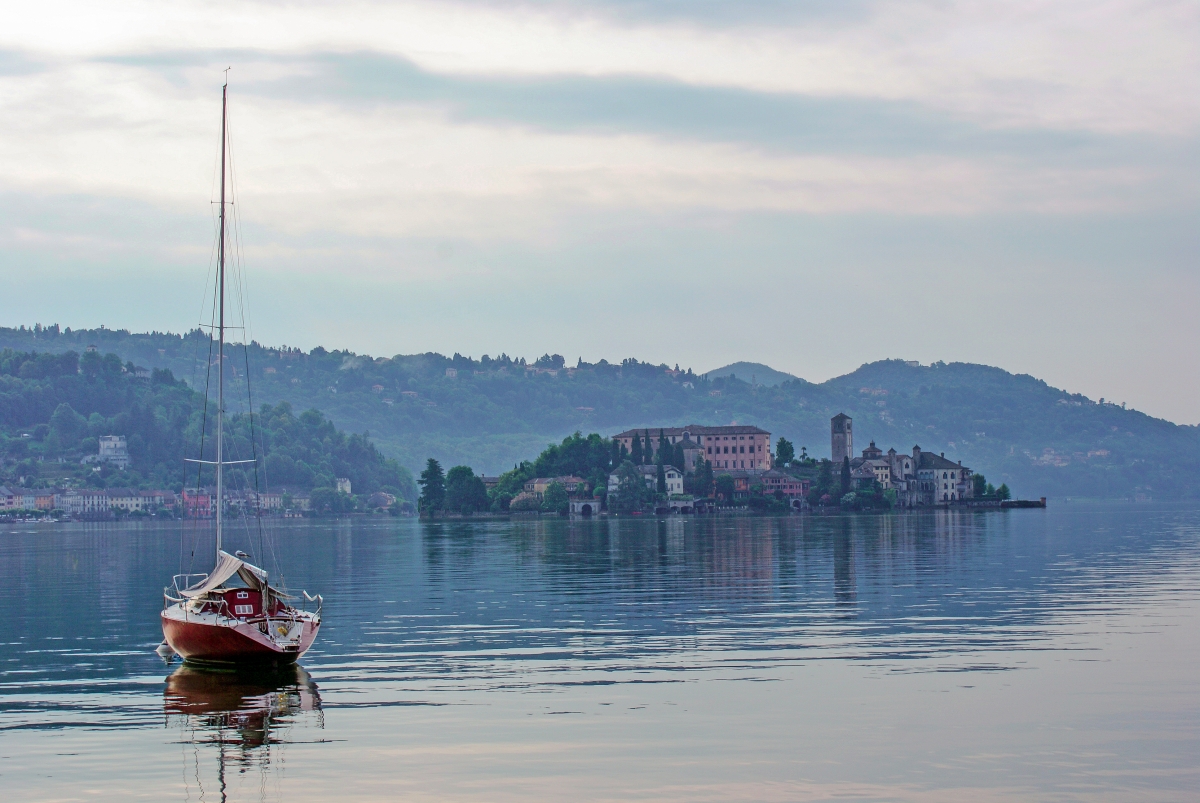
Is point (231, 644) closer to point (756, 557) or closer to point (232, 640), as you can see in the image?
point (232, 640)

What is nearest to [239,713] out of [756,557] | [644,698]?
[644,698]

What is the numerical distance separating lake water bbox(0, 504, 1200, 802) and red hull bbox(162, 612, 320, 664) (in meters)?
0.60

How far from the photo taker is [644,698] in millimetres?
32469

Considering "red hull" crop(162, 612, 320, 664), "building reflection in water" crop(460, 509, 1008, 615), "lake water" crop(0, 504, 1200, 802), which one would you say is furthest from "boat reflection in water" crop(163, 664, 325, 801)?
"building reflection in water" crop(460, 509, 1008, 615)

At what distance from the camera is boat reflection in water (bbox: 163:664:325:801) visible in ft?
89.0

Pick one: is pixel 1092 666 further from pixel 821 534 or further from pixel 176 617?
pixel 821 534

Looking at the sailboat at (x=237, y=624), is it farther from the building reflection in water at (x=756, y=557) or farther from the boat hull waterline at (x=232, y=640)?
the building reflection in water at (x=756, y=557)

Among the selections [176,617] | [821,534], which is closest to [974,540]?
[821,534]

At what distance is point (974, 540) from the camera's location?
372 ft

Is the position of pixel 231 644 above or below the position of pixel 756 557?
above

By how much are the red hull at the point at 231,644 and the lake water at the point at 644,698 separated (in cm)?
60

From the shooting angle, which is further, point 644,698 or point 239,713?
point 644,698

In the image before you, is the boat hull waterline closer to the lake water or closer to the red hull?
the red hull

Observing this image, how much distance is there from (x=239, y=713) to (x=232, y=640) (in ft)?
17.7
